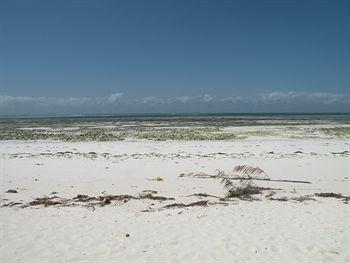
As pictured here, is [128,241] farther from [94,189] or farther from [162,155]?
[162,155]

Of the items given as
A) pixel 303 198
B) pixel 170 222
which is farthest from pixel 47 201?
pixel 303 198

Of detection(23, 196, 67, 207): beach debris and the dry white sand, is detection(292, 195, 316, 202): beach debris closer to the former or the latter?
the dry white sand

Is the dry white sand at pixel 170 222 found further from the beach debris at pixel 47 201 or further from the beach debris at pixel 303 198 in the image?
the beach debris at pixel 47 201

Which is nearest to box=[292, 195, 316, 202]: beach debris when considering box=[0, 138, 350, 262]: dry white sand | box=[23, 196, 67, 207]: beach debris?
box=[0, 138, 350, 262]: dry white sand

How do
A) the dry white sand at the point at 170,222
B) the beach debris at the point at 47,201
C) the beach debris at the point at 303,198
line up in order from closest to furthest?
→ the dry white sand at the point at 170,222, the beach debris at the point at 47,201, the beach debris at the point at 303,198

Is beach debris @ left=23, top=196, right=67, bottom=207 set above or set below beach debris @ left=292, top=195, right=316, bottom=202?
above

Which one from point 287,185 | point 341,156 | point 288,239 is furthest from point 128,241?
point 341,156

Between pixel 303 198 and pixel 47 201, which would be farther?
pixel 303 198

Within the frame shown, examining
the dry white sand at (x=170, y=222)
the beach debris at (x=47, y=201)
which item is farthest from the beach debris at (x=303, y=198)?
the beach debris at (x=47, y=201)

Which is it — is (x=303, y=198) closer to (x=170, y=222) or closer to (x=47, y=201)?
(x=170, y=222)

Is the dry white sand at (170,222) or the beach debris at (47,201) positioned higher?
the beach debris at (47,201)

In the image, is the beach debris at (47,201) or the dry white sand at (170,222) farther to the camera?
the beach debris at (47,201)

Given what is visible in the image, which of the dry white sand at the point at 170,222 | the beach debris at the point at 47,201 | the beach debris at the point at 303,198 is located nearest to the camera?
the dry white sand at the point at 170,222

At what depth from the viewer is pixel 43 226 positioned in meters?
8.48
